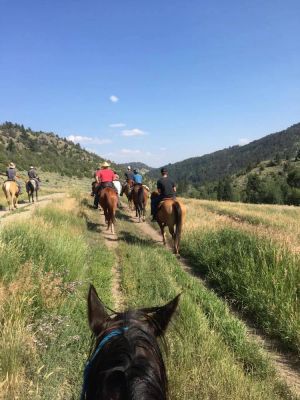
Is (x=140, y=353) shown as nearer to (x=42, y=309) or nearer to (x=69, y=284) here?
(x=42, y=309)

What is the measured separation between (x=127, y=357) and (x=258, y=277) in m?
6.57

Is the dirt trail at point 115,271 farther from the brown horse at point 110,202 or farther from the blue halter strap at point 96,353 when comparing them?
the blue halter strap at point 96,353

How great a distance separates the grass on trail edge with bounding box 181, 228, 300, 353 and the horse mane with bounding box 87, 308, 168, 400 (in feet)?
15.0

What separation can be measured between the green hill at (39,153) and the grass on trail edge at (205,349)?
44.1m

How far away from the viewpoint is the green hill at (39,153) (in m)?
69.2

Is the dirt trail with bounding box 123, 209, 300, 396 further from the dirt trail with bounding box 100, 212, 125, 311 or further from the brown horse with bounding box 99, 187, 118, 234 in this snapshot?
the brown horse with bounding box 99, 187, 118, 234

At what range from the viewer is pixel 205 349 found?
4.71m

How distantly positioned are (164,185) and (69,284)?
23.5 ft

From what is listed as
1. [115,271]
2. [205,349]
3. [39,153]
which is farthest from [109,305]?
[39,153]

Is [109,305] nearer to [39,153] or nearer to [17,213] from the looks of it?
[17,213]

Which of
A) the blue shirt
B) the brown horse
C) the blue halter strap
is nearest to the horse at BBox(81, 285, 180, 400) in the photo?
the blue halter strap

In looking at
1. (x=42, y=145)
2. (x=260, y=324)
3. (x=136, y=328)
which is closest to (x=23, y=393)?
(x=136, y=328)

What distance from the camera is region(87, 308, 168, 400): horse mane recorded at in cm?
149

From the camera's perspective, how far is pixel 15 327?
169 inches
